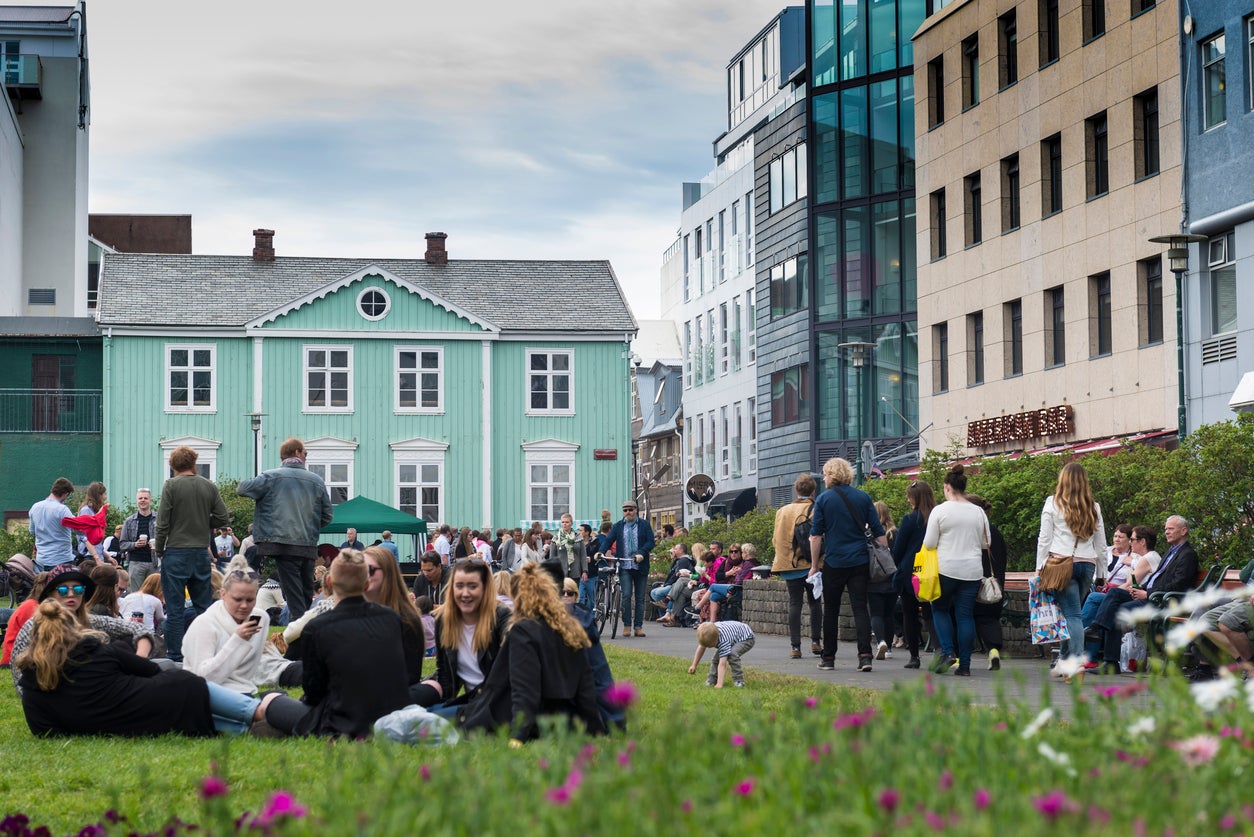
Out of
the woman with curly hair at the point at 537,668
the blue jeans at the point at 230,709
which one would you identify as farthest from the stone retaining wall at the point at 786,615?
the blue jeans at the point at 230,709

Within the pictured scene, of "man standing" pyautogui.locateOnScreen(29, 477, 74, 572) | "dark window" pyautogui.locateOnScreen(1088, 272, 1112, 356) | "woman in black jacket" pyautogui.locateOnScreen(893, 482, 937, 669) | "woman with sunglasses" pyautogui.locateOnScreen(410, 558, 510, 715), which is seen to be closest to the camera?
"woman with sunglasses" pyautogui.locateOnScreen(410, 558, 510, 715)

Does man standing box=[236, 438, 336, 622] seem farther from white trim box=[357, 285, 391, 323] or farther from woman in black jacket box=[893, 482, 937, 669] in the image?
white trim box=[357, 285, 391, 323]

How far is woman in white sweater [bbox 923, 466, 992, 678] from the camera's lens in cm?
1566

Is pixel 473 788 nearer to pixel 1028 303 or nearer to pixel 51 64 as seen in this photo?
pixel 1028 303

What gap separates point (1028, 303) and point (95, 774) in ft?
94.3

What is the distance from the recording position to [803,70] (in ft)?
166

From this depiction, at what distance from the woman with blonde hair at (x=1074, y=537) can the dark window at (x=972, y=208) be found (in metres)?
23.2

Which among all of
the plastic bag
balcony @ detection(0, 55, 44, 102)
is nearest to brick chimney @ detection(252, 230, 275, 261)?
balcony @ detection(0, 55, 44, 102)

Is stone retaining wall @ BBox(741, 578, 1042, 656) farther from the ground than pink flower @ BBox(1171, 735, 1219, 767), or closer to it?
closer to it

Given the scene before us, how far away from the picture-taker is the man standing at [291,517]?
665 inches

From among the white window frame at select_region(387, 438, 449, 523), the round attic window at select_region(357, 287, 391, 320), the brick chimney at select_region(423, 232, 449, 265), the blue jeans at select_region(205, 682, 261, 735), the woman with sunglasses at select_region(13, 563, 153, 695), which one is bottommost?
the blue jeans at select_region(205, 682, 261, 735)

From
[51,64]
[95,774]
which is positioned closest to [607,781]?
[95,774]

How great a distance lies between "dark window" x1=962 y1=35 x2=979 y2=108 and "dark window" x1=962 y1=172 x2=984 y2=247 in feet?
5.30

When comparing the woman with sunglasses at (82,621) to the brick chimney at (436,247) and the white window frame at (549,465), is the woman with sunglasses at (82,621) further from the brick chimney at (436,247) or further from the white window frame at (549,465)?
the brick chimney at (436,247)
